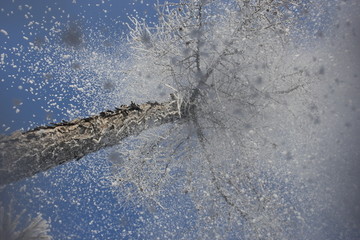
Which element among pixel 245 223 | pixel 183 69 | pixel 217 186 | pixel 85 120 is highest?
pixel 183 69

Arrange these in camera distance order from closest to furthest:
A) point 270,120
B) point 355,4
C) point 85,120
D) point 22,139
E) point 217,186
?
point 22,139, point 85,120, point 217,186, point 270,120, point 355,4

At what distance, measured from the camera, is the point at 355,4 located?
5.72m

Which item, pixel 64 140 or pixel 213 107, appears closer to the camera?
pixel 64 140

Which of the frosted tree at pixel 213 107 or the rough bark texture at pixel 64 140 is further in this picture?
the frosted tree at pixel 213 107

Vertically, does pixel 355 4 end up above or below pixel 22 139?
above

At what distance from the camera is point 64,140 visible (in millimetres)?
2244

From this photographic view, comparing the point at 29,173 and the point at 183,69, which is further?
the point at 183,69

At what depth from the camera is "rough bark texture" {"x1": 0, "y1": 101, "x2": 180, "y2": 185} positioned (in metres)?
1.95

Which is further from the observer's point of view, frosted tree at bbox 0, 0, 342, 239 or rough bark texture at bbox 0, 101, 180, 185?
frosted tree at bbox 0, 0, 342, 239

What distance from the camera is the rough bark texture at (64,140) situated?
1.95 metres

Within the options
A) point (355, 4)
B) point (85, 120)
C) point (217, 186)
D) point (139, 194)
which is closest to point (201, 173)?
point (217, 186)

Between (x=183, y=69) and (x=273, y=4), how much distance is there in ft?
3.72

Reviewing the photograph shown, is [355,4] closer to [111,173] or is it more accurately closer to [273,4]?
[273,4]

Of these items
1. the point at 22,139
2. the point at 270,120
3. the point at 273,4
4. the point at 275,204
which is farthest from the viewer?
the point at 270,120
